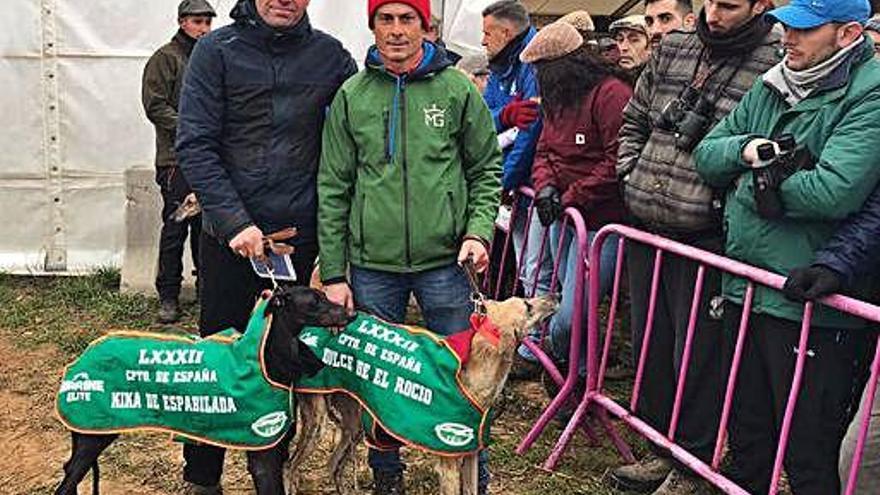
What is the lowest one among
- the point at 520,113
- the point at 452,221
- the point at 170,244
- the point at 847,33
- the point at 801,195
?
the point at 170,244

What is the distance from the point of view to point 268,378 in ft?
11.1

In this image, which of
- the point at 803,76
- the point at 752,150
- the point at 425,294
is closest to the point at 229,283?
the point at 425,294

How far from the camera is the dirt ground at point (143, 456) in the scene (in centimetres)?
434

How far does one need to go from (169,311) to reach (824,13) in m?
5.30

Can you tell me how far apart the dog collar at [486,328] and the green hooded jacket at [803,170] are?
87cm

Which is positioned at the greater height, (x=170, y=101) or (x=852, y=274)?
(x=852, y=274)

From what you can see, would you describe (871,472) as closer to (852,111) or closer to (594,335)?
(852,111)

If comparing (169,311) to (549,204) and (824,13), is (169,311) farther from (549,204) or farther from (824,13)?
(824,13)

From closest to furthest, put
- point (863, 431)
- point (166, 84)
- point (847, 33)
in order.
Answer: point (863, 431)
point (847, 33)
point (166, 84)

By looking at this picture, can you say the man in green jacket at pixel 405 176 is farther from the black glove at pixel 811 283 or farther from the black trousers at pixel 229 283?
the black glove at pixel 811 283

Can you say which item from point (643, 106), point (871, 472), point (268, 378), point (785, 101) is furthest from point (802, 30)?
point (268, 378)

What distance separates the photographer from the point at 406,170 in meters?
3.47

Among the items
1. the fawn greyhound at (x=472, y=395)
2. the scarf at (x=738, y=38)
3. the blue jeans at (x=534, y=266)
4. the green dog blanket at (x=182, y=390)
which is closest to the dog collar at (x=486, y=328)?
the fawn greyhound at (x=472, y=395)

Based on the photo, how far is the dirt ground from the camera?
434 cm
